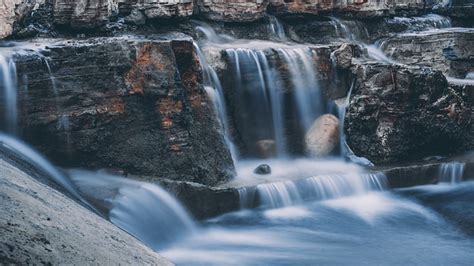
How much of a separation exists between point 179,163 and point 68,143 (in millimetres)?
1949

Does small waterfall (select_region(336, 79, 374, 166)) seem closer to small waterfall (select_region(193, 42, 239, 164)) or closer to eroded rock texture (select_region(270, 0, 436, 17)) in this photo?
small waterfall (select_region(193, 42, 239, 164))

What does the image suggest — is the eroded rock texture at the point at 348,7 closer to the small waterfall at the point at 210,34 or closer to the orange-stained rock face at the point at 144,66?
the small waterfall at the point at 210,34

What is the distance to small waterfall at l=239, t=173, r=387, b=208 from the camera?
10.1 meters

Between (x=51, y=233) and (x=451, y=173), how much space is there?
9343mm

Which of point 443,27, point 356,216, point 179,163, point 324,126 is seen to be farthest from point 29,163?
point 443,27

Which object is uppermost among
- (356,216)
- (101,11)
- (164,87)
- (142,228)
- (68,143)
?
(101,11)

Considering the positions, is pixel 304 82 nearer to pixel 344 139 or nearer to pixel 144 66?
pixel 344 139

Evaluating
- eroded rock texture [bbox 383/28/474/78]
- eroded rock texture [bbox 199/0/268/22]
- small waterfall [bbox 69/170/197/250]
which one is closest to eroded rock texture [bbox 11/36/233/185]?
small waterfall [bbox 69/170/197/250]

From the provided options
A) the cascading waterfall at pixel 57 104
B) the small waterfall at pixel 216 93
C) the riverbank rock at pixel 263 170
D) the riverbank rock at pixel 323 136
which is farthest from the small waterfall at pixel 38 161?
the riverbank rock at pixel 323 136

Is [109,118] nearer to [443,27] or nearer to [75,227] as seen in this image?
[75,227]

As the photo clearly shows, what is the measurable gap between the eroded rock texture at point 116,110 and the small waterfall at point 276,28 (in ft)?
17.1

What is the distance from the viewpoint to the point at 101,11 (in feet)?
39.6

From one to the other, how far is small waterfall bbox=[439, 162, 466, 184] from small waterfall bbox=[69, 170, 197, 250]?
5.75 meters

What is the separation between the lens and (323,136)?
12.5 metres
